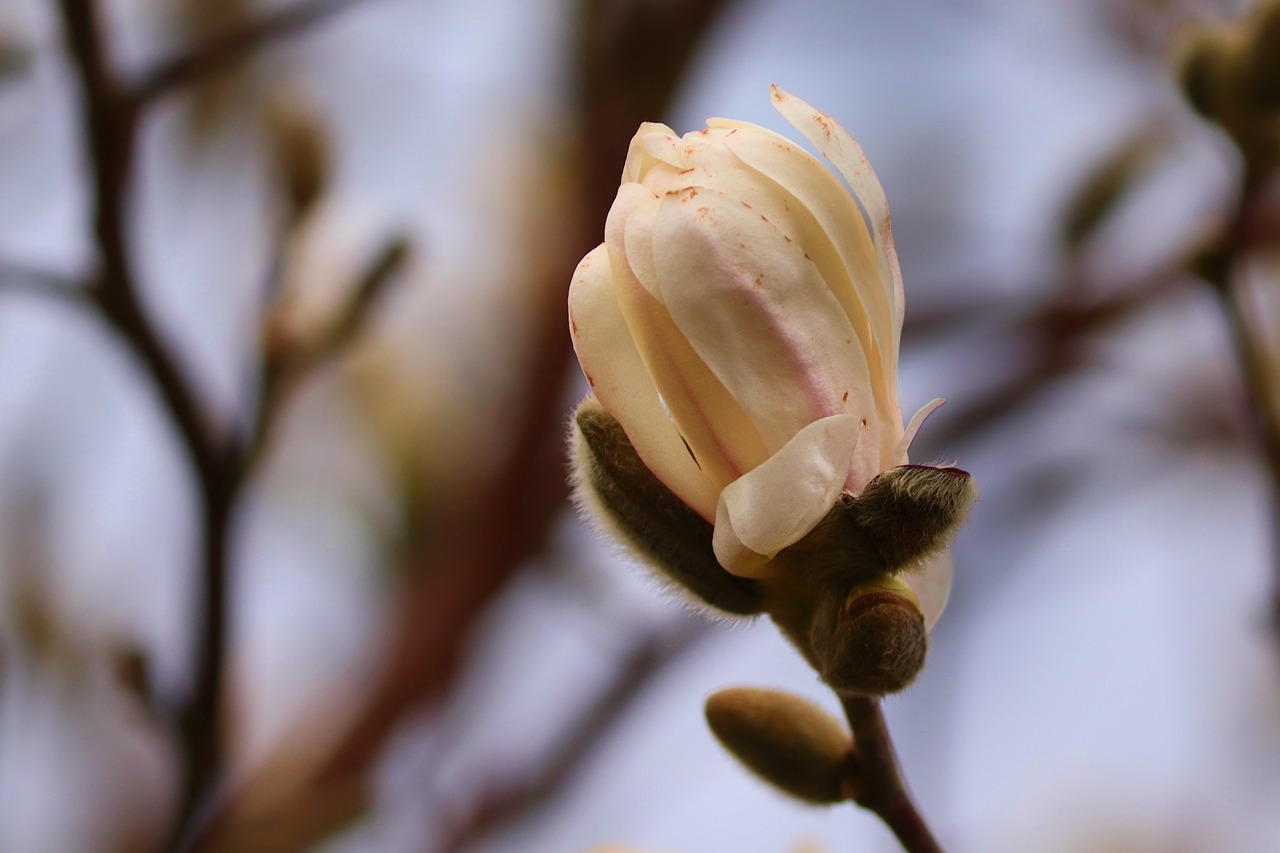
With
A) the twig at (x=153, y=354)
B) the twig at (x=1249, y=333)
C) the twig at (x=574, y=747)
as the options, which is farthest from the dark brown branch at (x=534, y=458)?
the twig at (x=1249, y=333)

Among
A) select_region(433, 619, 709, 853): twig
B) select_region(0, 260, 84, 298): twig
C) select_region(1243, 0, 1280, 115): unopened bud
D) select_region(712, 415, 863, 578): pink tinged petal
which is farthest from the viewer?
select_region(433, 619, 709, 853): twig

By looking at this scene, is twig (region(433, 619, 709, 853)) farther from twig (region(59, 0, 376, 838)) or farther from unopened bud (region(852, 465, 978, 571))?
unopened bud (region(852, 465, 978, 571))

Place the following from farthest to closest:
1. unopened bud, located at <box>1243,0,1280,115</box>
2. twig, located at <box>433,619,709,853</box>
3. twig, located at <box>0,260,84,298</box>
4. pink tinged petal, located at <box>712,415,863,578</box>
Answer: twig, located at <box>433,619,709,853</box> → twig, located at <box>0,260,84,298</box> → unopened bud, located at <box>1243,0,1280,115</box> → pink tinged petal, located at <box>712,415,863,578</box>

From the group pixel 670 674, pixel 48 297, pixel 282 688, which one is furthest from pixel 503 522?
pixel 282 688

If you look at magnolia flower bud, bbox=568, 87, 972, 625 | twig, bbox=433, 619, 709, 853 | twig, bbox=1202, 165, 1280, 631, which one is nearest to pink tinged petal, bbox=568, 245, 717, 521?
magnolia flower bud, bbox=568, 87, 972, 625

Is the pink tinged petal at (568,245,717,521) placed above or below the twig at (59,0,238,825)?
above

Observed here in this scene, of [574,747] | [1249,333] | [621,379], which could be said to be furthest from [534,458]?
[621,379]
